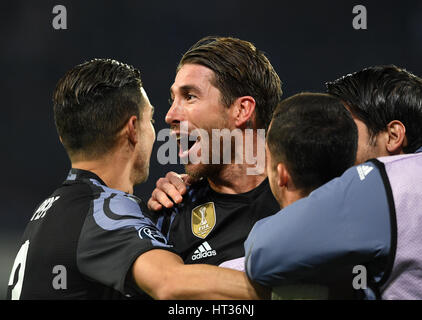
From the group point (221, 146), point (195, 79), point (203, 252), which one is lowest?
point (203, 252)

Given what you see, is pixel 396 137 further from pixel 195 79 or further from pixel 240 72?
pixel 195 79

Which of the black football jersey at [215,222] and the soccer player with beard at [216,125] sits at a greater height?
the soccer player with beard at [216,125]

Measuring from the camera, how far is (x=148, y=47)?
7.53 meters

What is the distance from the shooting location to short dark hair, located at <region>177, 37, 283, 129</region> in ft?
7.39

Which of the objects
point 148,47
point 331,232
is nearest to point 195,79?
point 331,232

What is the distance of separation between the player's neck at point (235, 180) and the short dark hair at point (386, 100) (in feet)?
1.77

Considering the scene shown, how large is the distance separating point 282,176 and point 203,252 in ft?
2.03

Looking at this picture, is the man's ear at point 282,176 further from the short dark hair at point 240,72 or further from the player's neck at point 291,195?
the short dark hair at point 240,72

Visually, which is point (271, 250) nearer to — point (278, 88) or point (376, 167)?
point (376, 167)

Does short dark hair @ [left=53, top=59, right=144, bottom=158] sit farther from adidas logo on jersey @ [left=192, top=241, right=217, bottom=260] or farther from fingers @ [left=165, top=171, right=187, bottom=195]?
adidas logo on jersey @ [left=192, top=241, right=217, bottom=260]

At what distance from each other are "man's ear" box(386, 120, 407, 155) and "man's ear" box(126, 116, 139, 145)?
3.54 ft

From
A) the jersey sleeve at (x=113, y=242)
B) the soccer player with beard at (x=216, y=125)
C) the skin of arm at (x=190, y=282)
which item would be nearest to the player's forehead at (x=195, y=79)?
the soccer player with beard at (x=216, y=125)

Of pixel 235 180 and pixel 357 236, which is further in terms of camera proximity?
pixel 235 180

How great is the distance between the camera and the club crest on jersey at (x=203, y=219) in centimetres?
210
